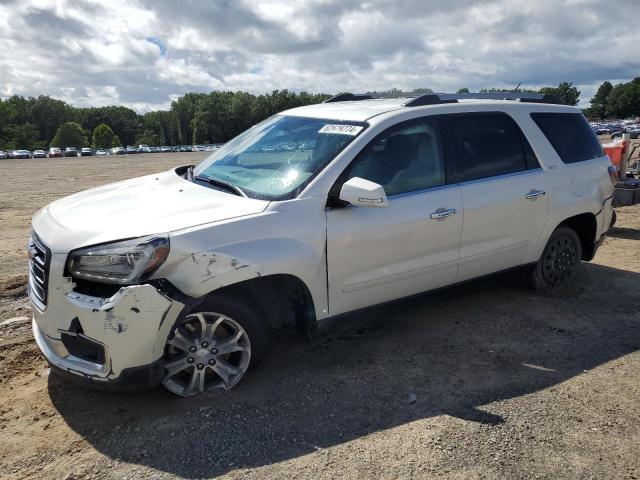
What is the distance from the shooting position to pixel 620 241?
25.1 ft

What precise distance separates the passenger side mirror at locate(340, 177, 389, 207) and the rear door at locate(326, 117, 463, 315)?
0.17 m

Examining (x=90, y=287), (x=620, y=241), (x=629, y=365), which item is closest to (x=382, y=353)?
(x=629, y=365)

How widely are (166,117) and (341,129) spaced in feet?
499

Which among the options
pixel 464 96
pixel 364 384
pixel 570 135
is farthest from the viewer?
pixel 570 135

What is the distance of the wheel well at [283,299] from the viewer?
3.53m

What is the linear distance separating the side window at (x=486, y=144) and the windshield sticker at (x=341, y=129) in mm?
884

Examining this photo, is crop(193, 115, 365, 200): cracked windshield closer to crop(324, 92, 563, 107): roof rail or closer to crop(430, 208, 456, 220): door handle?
crop(430, 208, 456, 220): door handle

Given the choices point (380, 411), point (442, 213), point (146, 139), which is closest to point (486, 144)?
point (442, 213)

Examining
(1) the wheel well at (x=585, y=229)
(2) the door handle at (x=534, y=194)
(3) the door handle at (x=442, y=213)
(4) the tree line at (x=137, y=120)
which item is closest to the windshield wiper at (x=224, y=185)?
(3) the door handle at (x=442, y=213)

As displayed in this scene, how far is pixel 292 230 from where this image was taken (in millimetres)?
3430

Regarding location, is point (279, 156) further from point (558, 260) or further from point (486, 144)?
point (558, 260)

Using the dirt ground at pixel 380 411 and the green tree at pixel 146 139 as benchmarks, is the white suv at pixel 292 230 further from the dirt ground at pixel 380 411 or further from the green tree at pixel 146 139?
the green tree at pixel 146 139

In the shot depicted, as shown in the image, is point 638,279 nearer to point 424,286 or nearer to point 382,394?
point 424,286

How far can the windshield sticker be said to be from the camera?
12.8 feet
